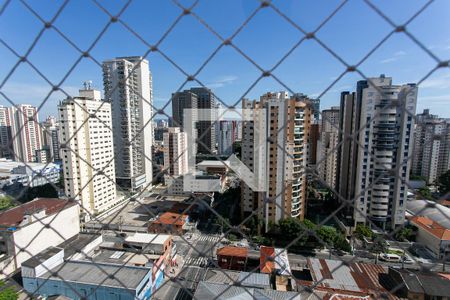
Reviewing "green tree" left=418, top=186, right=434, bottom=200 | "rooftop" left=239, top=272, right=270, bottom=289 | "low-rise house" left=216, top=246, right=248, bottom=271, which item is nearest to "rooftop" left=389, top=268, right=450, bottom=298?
"green tree" left=418, top=186, right=434, bottom=200

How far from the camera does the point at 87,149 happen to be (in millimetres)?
5375

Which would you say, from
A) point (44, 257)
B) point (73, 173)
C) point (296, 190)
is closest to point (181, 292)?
point (44, 257)

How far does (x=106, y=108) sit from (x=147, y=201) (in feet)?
11.5

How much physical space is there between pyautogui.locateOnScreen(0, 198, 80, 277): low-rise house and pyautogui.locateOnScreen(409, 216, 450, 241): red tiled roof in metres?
6.07

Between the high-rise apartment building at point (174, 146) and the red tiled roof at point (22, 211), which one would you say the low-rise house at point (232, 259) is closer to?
the red tiled roof at point (22, 211)

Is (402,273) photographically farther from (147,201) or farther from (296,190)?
(147,201)

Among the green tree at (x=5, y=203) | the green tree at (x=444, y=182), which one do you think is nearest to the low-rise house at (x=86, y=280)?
the green tree at (x=5, y=203)

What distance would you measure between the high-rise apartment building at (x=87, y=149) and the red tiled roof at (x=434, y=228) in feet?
19.3

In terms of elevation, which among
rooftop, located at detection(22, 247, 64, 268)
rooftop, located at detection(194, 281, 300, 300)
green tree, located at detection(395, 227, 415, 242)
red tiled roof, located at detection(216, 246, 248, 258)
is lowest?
green tree, located at detection(395, 227, 415, 242)

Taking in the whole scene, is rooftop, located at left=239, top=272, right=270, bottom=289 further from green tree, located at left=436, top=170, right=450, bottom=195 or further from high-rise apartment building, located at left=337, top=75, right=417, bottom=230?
green tree, located at left=436, top=170, right=450, bottom=195

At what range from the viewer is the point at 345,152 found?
591 cm

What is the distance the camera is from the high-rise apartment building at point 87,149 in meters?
4.73

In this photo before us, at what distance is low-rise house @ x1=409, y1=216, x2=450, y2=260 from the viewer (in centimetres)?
439

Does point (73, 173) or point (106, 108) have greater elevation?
point (106, 108)
